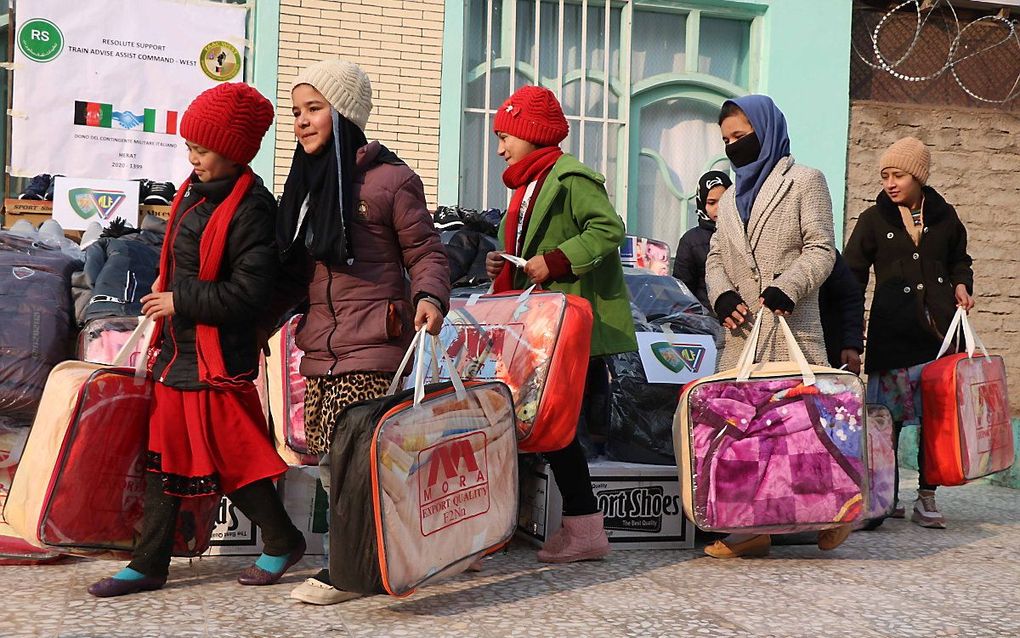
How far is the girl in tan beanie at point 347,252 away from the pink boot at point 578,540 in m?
0.93

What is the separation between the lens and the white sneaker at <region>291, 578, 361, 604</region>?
339 centimetres

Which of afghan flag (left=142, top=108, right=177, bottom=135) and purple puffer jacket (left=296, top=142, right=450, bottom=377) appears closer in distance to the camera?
purple puffer jacket (left=296, top=142, right=450, bottom=377)

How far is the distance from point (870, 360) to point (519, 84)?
4.84 m

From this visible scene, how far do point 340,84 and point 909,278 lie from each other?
3150 millimetres

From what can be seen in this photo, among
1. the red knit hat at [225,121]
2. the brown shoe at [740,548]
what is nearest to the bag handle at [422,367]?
the red knit hat at [225,121]

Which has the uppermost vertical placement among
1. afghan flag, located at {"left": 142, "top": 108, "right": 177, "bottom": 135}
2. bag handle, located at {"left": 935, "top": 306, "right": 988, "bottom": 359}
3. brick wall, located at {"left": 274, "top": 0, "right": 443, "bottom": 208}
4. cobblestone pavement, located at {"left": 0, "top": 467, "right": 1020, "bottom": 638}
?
brick wall, located at {"left": 274, "top": 0, "right": 443, "bottom": 208}

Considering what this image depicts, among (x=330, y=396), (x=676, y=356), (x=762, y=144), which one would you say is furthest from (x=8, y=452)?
(x=762, y=144)

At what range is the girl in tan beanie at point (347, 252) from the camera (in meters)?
3.40

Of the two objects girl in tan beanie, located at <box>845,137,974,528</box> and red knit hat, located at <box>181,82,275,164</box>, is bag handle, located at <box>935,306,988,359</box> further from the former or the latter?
red knit hat, located at <box>181,82,275,164</box>

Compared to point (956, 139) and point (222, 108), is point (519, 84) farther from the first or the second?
point (222, 108)

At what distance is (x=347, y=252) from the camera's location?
340 cm

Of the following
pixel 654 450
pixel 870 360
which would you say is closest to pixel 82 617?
pixel 654 450

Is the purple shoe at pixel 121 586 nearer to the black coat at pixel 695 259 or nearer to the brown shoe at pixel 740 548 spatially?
the brown shoe at pixel 740 548

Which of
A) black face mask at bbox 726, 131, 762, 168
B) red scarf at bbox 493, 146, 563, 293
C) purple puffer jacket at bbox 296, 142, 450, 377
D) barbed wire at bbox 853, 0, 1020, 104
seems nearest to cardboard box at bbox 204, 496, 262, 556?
purple puffer jacket at bbox 296, 142, 450, 377
